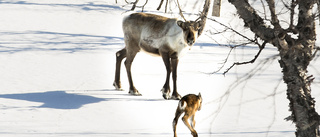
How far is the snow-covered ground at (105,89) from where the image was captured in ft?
28.2

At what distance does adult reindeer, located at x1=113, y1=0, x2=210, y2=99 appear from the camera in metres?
10.0

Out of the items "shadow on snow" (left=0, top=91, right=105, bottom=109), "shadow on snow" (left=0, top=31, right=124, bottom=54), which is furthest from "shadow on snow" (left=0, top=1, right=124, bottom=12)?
"shadow on snow" (left=0, top=91, right=105, bottom=109)

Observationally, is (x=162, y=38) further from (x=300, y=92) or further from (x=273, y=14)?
(x=273, y=14)

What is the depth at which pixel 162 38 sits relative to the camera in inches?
412

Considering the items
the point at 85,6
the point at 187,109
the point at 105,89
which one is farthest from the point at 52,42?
the point at 187,109

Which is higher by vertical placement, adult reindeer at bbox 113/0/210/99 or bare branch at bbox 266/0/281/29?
bare branch at bbox 266/0/281/29

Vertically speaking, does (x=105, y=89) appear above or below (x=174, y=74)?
below

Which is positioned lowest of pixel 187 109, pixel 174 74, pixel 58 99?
pixel 58 99

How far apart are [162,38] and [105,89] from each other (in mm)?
1829

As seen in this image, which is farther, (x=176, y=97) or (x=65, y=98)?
(x=176, y=97)

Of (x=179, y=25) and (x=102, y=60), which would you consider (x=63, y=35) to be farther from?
(x=179, y=25)

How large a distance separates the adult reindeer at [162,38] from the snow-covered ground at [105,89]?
2.23ft

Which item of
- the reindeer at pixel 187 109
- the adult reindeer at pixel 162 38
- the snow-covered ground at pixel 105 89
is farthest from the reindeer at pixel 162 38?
the reindeer at pixel 187 109

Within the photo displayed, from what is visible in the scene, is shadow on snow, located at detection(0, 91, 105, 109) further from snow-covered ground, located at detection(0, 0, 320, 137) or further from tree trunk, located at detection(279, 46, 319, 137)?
tree trunk, located at detection(279, 46, 319, 137)
